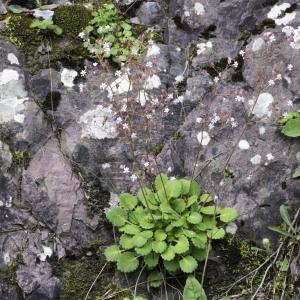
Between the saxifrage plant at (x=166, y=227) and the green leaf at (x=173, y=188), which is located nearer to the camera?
the saxifrage plant at (x=166, y=227)

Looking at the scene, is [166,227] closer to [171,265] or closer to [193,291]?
[171,265]

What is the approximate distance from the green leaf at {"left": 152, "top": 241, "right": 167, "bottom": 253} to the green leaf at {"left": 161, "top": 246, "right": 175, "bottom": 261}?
35 mm

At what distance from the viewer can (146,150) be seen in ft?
13.8

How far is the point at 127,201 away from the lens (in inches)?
156

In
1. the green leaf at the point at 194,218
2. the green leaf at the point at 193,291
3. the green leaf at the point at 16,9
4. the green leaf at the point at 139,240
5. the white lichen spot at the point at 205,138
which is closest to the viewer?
the green leaf at the point at 193,291

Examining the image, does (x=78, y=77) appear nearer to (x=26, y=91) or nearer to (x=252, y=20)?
(x=26, y=91)

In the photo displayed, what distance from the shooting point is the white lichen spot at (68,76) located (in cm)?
445

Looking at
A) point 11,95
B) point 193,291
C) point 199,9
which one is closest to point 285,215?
point 193,291

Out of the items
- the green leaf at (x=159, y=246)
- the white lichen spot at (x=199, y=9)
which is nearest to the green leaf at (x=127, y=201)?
the green leaf at (x=159, y=246)

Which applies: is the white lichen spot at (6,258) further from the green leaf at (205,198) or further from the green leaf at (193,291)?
the green leaf at (205,198)

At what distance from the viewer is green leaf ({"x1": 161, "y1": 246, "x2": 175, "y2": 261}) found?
362 centimetres

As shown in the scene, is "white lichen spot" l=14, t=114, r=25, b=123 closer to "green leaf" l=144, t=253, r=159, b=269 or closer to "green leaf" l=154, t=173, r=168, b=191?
"green leaf" l=154, t=173, r=168, b=191

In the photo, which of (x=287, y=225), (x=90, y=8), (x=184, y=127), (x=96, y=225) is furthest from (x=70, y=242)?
(x=90, y=8)

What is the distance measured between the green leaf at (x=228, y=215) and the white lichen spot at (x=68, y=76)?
1.73 m
